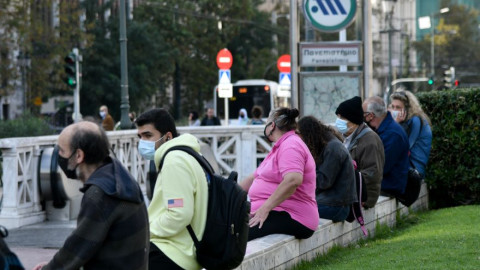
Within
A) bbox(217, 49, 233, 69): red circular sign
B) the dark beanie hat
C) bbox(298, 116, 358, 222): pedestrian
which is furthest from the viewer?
bbox(217, 49, 233, 69): red circular sign

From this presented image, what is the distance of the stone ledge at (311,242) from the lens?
8117 mm

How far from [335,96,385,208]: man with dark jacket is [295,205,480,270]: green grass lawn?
533 mm

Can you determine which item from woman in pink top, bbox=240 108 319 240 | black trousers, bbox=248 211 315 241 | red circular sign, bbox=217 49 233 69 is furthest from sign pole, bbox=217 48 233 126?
black trousers, bbox=248 211 315 241

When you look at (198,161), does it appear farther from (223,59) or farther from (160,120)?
(223,59)

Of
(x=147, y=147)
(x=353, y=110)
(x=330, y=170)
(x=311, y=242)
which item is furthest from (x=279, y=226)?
(x=353, y=110)

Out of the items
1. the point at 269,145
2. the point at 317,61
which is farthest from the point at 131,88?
the point at 317,61

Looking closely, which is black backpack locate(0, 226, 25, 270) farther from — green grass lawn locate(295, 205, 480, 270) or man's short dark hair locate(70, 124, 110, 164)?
green grass lawn locate(295, 205, 480, 270)

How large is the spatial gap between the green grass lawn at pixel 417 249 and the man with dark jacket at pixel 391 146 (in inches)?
→ 19.0

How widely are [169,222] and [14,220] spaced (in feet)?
27.5

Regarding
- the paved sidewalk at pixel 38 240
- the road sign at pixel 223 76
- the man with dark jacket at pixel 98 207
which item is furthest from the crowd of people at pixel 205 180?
the road sign at pixel 223 76

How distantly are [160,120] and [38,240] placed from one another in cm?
640

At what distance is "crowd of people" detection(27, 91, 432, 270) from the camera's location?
203 inches

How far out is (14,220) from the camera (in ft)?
47.9

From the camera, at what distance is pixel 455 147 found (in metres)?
15.0
